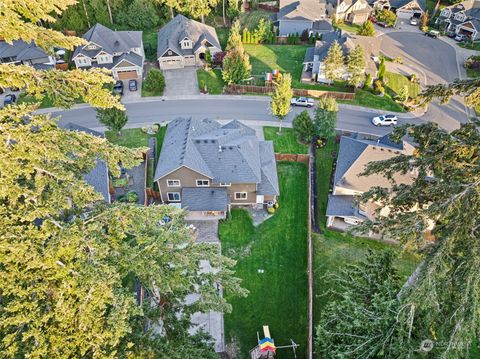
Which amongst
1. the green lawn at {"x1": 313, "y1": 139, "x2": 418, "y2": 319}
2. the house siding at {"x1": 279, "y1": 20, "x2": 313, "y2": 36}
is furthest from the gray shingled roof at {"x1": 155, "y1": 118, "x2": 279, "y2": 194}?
the house siding at {"x1": 279, "y1": 20, "x2": 313, "y2": 36}

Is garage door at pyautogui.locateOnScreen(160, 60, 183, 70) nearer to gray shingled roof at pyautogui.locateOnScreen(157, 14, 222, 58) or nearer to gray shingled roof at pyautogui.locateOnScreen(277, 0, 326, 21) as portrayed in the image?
gray shingled roof at pyautogui.locateOnScreen(157, 14, 222, 58)

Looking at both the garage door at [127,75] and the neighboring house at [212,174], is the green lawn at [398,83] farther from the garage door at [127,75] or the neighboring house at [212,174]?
the garage door at [127,75]

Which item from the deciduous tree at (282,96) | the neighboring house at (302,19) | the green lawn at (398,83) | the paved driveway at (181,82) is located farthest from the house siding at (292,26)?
the deciduous tree at (282,96)

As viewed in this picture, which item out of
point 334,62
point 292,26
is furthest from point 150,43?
point 334,62

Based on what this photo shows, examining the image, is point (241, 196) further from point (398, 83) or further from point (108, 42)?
point (108, 42)

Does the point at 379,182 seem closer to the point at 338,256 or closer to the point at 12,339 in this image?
the point at 338,256
